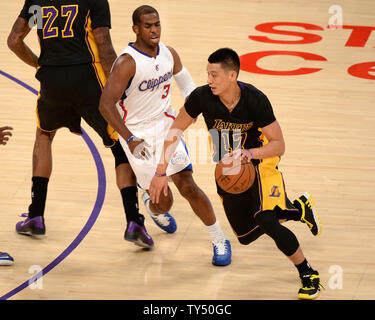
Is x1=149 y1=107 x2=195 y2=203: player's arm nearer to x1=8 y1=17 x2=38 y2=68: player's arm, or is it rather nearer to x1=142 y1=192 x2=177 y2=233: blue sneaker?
x1=142 y1=192 x2=177 y2=233: blue sneaker

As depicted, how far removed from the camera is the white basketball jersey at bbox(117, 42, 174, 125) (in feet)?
19.3

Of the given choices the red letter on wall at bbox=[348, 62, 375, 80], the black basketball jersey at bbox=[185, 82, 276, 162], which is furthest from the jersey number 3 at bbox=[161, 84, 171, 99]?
the red letter on wall at bbox=[348, 62, 375, 80]

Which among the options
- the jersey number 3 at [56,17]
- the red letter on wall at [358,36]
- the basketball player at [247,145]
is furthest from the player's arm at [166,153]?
the red letter on wall at [358,36]

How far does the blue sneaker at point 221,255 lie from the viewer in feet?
19.6

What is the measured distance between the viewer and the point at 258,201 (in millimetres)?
5523

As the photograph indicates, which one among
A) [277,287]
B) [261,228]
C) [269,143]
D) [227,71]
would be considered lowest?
[277,287]

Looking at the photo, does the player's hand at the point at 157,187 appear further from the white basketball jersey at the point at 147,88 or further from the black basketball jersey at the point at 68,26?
the black basketball jersey at the point at 68,26

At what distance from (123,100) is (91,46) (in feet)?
1.83

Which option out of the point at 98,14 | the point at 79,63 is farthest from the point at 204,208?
the point at 98,14

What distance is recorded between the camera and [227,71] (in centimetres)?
535

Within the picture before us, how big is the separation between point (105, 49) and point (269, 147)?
5.23 ft

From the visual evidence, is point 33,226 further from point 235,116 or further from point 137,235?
point 235,116
